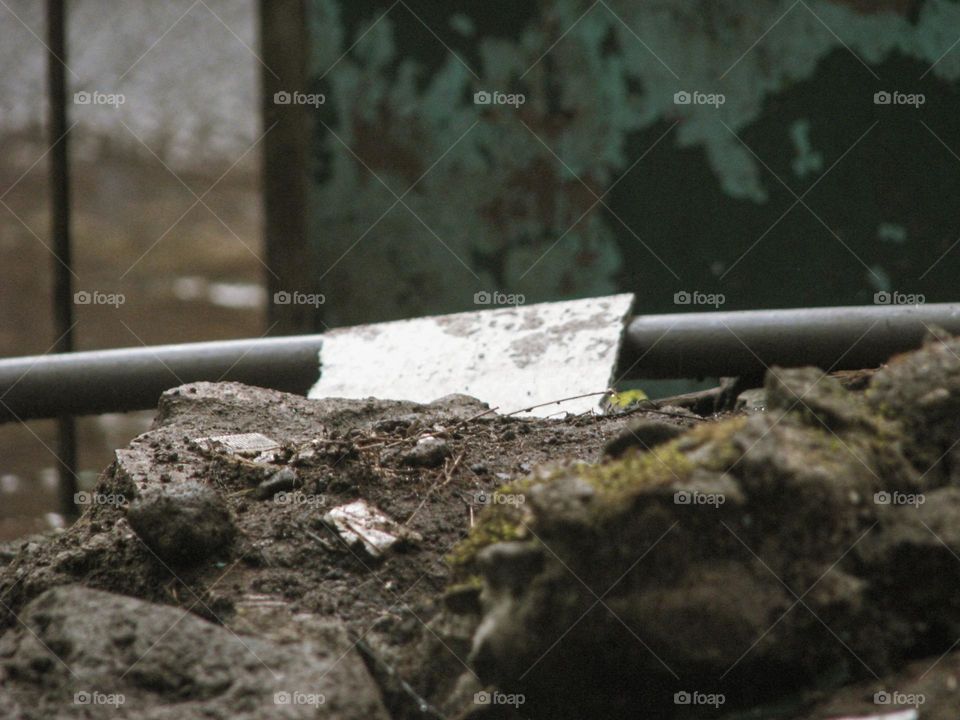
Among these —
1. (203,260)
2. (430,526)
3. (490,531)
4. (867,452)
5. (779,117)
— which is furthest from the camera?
(203,260)

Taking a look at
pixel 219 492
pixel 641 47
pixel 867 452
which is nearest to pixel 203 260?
pixel 641 47

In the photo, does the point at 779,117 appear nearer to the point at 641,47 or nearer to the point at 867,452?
the point at 641,47

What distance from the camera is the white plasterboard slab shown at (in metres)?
2.56

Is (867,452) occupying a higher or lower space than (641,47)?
lower

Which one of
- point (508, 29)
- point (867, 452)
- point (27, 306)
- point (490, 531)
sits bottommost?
point (27, 306)

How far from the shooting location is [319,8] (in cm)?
391

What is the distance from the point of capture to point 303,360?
2775mm

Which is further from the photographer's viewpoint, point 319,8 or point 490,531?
point 319,8

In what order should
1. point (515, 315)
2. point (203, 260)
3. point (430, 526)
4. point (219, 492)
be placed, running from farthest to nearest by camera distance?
point (203, 260) → point (515, 315) → point (219, 492) → point (430, 526)

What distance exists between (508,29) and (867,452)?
8.89 feet

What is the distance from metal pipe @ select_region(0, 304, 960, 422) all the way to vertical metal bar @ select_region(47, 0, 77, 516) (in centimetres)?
95

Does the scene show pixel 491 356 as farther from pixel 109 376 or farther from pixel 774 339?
pixel 109 376

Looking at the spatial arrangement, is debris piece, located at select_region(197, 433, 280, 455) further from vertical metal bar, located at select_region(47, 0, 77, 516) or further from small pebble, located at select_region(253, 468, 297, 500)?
vertical metal bar, located at select_region(47, 0, 77, 516)

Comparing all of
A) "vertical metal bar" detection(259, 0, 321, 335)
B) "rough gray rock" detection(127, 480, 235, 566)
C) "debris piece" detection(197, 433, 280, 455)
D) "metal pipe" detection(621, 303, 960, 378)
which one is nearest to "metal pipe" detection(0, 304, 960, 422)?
"metal pipe" detection(621, 303, 960, 378)
